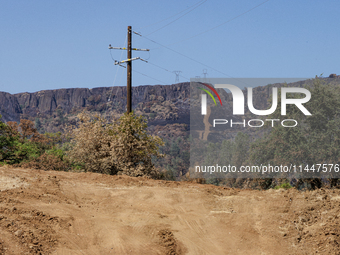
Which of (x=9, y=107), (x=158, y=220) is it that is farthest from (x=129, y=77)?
(x=9, y=107)

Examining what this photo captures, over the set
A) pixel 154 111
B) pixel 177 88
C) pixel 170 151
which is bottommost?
pixel 170 151

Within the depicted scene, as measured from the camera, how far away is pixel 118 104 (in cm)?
13500

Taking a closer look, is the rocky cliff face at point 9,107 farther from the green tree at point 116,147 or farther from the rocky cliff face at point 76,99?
the green tree at point 116,147

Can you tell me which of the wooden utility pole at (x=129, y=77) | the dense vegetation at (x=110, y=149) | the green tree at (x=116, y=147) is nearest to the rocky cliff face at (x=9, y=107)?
the wooden utility pole at (x=129, y=77)

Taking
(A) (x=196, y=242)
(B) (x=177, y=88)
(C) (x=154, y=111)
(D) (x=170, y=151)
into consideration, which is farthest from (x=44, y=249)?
(B) (x=177, y=88)

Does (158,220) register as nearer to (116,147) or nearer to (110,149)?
(116,147)

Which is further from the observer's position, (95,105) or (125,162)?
(95,105)

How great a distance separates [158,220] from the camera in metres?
8.93

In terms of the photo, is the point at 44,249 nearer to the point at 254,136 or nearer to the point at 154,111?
the point at 254,136

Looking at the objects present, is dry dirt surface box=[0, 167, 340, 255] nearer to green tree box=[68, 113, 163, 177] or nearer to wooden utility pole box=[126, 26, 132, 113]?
green tree box=[68, 113, 163, 177]

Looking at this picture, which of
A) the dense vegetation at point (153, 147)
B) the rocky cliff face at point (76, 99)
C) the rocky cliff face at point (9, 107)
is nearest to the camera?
the dense vegetation at point (153, 147)

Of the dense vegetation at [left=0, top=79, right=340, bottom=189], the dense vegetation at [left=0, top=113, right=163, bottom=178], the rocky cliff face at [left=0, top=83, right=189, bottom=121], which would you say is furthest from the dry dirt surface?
the rocky cliff face at [left=0, top=83, right=189, bottom=121]

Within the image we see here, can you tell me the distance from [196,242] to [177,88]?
447 ft

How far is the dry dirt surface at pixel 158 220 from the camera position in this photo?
7.61 m
